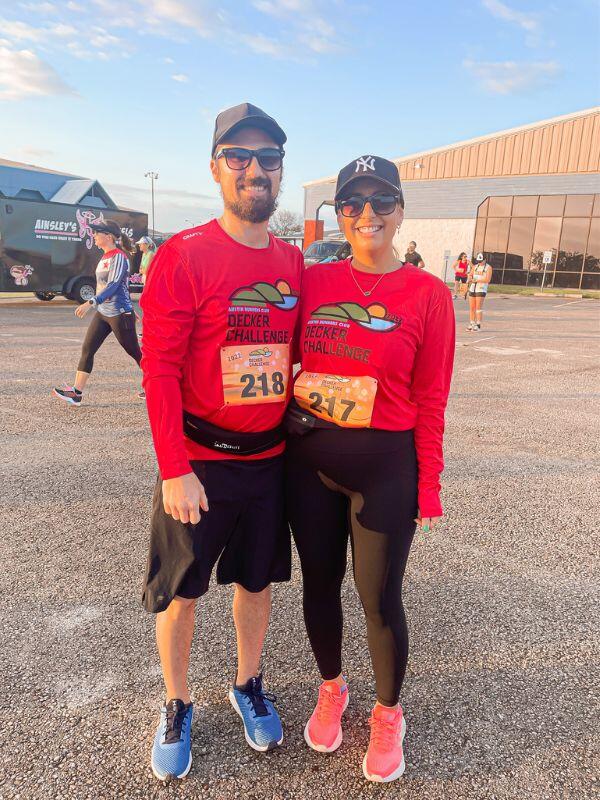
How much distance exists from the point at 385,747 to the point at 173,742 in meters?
0.73

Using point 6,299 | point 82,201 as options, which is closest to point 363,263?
point 6,299

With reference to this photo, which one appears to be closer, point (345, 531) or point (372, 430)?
point (372, 430)

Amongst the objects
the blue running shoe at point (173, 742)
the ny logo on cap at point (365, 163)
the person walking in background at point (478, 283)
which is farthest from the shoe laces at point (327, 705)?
the person walking in background at point (478, 283)

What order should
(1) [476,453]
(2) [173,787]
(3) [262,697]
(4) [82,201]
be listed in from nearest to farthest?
1. (2) [173,787]
2. (3) [262,697]
3. (1) [476,453]
4. (4) [82,201]

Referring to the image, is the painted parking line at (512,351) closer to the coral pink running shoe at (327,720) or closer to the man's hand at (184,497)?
the coral pink running shoe at (327,720)

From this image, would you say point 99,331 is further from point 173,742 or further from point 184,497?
point 173,742

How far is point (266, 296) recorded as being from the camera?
1.81 meters

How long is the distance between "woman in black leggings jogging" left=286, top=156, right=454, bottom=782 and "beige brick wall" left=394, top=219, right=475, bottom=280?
3193cm

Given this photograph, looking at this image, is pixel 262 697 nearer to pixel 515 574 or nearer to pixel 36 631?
pixel 36 631

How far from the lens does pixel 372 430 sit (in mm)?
1822

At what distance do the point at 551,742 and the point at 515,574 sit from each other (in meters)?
1.21

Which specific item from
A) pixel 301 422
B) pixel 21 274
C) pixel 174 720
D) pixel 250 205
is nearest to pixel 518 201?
pixel 21 274

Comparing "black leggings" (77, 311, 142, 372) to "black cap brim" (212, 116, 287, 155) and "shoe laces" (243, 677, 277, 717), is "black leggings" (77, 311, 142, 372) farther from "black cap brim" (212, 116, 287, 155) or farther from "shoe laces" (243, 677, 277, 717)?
"shoe laces" (243, 677, 277, 717)

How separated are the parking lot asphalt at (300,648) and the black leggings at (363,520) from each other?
0.39 meters
